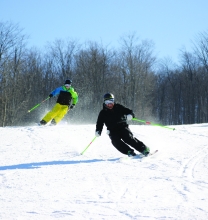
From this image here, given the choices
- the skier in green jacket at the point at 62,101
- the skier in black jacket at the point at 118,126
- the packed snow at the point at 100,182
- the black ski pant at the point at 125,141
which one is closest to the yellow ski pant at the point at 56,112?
the skier in green jacket at the point at 62,101

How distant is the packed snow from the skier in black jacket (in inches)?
12.3

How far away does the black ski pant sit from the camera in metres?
7.39

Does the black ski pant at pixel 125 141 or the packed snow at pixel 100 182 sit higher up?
the black ski pant at pixel 125 141

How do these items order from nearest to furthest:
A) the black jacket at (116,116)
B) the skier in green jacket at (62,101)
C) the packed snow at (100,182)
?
the packed snow at (100,182) → the black jacket at (116,116) → the skier in green jacket at (62,101)

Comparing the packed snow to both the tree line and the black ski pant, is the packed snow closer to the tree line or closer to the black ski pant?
the black ski pant

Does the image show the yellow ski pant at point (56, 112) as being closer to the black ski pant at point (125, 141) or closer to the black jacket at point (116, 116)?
the black jacket at point (116, 116)

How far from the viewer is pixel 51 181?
4.96m

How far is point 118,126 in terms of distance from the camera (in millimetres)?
7598

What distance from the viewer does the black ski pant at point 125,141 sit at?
24.2 ft

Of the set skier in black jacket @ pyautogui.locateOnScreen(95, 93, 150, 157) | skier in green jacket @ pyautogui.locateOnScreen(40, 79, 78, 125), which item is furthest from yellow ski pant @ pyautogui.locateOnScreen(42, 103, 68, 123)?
skier in black jacket @ pyautogui.locateOnScreen(95, 93, 150, 157)

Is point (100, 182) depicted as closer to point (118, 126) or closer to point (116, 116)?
point (118, 126)

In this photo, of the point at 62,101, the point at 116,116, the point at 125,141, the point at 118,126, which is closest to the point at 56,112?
the point at 62,101

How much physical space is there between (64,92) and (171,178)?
8915 mm

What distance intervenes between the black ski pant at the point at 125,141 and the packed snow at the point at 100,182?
0.23 m
